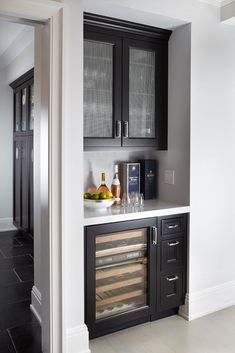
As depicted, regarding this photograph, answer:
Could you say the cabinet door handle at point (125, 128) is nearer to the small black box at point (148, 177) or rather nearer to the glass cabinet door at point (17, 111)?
the small black box at point (148, 177)

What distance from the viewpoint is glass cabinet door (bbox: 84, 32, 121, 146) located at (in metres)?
2.78

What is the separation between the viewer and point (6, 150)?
5793 millimetres

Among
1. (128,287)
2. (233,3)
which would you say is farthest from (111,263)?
(233,3)

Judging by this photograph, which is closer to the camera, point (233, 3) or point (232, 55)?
point (233, 3)

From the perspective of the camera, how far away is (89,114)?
2.80 m

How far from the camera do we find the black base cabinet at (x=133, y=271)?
8.48ft

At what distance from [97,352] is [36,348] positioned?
1.45 ft

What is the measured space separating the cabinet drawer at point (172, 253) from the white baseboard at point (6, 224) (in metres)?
3.64

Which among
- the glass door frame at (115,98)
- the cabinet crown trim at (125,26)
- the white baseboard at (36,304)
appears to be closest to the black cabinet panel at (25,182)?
the white baseboard at (36,304)

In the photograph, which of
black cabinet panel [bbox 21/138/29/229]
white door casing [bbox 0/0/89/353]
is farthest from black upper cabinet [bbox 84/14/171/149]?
black cabinet panel [bbox 21/138/29/229]

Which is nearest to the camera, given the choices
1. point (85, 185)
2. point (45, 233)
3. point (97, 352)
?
point (45, 233)

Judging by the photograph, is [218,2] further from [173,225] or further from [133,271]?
[133,271]

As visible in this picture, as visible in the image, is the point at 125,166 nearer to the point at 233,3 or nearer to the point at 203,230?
the point at 203,230

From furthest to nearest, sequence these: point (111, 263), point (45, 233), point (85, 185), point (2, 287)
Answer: point (2, 287), point (85, 185), point (111, 263), point (45, 233)
